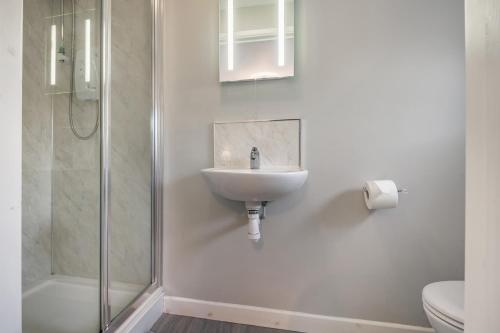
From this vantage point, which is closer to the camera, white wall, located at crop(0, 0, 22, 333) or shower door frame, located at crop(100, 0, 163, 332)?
white wall, located at crop(0, 0, 22, 333)

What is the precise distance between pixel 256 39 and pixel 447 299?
5.12 feet

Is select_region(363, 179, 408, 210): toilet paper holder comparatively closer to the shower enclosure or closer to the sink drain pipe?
the sink drain pipe

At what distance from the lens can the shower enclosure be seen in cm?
122

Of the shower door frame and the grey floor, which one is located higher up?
the shower door frame

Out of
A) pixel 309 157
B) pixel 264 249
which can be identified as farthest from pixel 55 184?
pixel 309 157

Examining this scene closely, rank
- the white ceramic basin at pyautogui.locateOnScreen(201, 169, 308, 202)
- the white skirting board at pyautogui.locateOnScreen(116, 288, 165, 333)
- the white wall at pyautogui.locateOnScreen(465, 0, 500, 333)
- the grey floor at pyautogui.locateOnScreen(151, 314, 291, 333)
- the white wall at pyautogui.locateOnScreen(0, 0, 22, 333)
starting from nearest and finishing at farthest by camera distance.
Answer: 1. the white wall at pyautogui.locateOnScreen(465, 0, 500, 333)
2. the white wall at pyautogui.locateOnScreen(0, 0, 22, 333)
3. the white ceramic basin at pyautogui.locateOnScreen(201, 169, 308, 202)
4. the white skirting board at pyautogui.locateOnScreen(116, 288, 165, 333)
5. the grey floor at pyautogui.locateOnScreen(151, 314, 291, 333)

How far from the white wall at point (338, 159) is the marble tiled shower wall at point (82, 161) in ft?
0.60

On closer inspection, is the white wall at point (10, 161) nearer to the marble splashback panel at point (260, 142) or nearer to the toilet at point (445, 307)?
the marble splashback panel at point (260, 142)

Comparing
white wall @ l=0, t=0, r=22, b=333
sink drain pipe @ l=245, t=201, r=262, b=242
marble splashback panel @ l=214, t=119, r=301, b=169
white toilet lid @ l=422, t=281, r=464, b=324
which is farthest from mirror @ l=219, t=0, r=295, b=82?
white toilet lid @ l=422, t=281, r=464, b=324

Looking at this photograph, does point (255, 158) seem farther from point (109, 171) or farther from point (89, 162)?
point (89, 162)

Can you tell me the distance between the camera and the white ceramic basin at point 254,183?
1.11 meters

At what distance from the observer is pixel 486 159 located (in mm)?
371

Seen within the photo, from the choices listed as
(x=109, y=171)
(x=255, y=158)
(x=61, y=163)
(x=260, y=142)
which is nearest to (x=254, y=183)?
(x=255, y=158)

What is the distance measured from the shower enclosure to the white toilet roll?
4.10 feet
